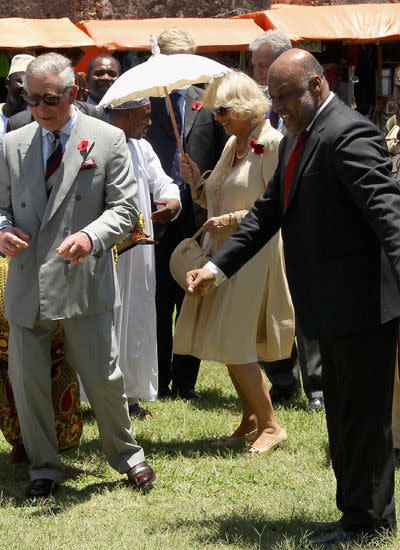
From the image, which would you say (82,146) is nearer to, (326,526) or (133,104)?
(133,104)

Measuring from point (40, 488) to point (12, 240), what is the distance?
1.28 metres

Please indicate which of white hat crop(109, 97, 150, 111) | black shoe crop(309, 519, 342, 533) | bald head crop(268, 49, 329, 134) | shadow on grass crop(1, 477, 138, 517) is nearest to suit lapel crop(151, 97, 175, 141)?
white hat crop(109, 97, 150, 111)

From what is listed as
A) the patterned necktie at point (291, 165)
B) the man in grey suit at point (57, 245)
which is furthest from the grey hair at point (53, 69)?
the patterned necktie at point (291, 165)

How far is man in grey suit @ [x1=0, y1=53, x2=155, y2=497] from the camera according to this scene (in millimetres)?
5504

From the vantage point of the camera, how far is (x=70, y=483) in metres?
6.04

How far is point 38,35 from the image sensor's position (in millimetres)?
14664

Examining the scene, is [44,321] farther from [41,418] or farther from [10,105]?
[10,105]

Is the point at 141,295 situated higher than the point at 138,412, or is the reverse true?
the point at 141,295

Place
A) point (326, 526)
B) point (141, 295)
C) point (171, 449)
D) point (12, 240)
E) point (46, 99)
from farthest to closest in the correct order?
point (141, 295) → point (171, 449) → point (46, 99) → point (12, 240) → point (326, 526)

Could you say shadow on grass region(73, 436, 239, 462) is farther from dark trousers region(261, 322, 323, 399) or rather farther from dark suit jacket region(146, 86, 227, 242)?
dark suit jacket region(146, 86, 227, 242)

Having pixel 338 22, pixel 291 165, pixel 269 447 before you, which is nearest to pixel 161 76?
pixel 291 165

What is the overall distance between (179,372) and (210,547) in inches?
128

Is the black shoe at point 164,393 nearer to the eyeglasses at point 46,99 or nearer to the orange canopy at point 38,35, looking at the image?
the eyeglasses at point 46,99

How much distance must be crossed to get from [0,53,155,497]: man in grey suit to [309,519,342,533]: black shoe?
1093 mm
